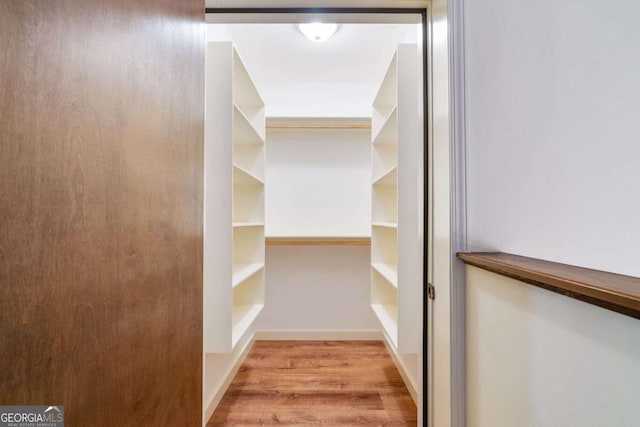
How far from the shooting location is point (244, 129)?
2053 millimetres

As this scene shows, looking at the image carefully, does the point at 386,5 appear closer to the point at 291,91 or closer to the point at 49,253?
the point at 49,253

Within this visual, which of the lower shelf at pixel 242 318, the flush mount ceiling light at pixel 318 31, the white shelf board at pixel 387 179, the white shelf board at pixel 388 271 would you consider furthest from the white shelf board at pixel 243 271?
the flush mount ceiling light at pixel 318 31

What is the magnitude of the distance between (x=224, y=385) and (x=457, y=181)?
1.94m

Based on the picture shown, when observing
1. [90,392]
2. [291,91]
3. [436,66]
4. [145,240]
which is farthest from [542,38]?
[291,91]

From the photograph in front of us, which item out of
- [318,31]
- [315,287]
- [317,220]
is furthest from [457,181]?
[315,287]

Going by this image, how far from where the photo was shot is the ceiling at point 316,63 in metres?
2.10

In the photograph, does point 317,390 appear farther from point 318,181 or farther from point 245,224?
point 318,181

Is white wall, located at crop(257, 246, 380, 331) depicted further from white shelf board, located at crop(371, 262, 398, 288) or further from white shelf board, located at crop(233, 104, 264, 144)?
white shelf board, located at crop(233, 104, 264, 144)

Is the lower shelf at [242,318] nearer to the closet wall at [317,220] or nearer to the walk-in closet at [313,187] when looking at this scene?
the walk-in closet at [313,187]

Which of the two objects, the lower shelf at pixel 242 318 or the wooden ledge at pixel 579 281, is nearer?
the wooden ledge at pixel 579 281

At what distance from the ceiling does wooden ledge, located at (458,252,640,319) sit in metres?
1.72

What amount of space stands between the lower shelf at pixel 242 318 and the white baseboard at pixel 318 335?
673mm

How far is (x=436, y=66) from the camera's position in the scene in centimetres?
111

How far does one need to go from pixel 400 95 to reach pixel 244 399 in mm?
2098
